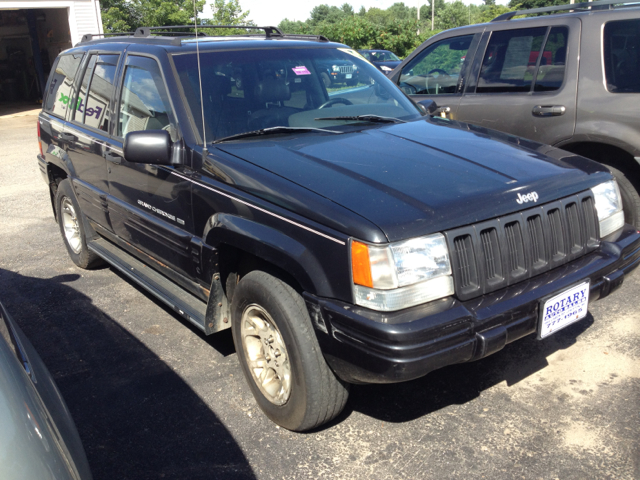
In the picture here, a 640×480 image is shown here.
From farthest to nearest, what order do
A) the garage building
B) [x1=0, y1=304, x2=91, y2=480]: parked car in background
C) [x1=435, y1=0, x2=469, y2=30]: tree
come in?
[x1=435, y1=0, x2=469, y2=30]: tree → the garage building → [x1=0, y1=304, x2=91, y2=480]: parked car in background

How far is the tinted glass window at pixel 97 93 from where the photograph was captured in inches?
166

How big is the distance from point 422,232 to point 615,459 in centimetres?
141

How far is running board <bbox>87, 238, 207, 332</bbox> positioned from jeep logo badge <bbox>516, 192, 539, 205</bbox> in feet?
5.97

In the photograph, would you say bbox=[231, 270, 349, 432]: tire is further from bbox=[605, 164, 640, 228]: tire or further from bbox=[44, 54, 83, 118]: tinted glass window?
bbox=[605, 164, 640, 228]: tire

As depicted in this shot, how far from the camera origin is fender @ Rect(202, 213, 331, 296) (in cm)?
258

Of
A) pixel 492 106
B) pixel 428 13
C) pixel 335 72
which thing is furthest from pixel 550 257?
pixel 428 13

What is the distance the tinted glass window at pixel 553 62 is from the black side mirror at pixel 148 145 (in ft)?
11.3

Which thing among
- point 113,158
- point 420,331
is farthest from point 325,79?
point 420,331

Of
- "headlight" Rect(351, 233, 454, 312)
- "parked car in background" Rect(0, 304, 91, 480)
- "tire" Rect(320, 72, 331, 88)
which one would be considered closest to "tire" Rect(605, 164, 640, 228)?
"tire" Rect(320, 72, 331, 88)

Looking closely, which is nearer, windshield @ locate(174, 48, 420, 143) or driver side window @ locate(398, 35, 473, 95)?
windshield @ locate(174, 48, 420, 143)

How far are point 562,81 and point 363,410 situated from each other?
3414 millimetres

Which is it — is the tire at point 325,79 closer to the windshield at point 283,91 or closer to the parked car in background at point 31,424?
the windshield at point 283,91

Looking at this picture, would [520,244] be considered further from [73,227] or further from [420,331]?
[73,227]

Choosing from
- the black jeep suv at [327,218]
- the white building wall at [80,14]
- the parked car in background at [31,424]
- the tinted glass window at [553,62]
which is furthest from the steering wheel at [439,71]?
the white building wall at [80,14]
